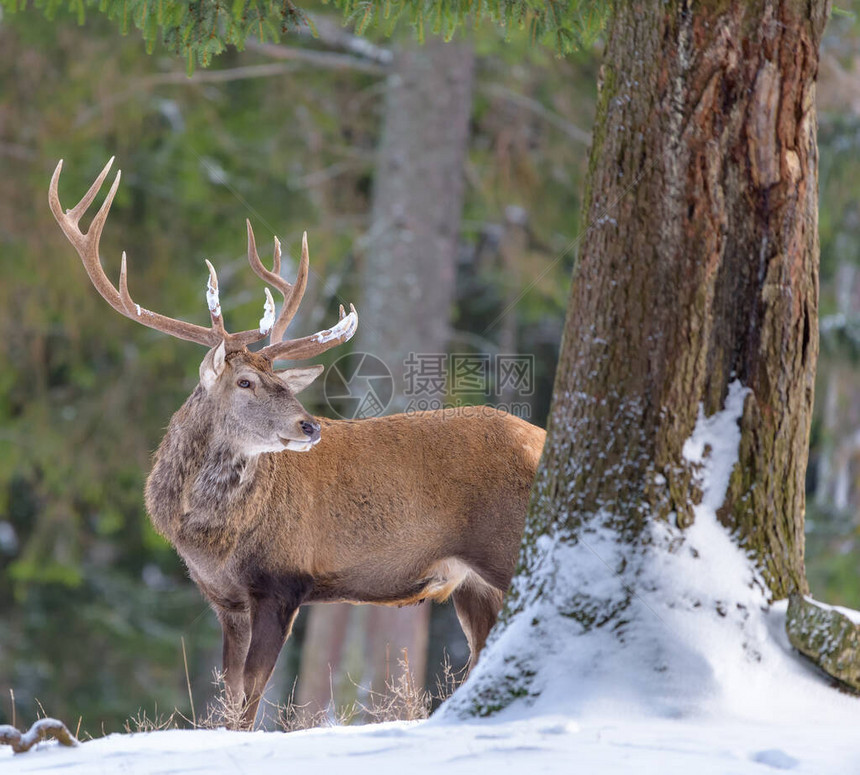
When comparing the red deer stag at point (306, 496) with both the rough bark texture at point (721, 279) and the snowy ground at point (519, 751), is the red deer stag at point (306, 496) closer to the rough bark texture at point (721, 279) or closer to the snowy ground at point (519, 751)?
the rough bark texture at point (721, 279)

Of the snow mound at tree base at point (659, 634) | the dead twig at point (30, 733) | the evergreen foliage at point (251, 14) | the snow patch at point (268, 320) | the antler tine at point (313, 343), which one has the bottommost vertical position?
the dead twig at point (30, 733)

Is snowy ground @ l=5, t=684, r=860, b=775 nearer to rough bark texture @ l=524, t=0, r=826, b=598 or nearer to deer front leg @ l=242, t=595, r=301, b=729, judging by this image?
rough bark texture @ l=524, t=0, r=826, b=598

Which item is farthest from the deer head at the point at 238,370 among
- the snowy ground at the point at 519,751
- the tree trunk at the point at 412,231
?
the tree trunk at the point at 412,231

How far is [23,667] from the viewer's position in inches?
698

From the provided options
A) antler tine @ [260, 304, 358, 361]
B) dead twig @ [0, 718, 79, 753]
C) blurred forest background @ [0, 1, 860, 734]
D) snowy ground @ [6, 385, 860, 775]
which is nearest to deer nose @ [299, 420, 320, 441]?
antler tine @ [260, 304, 358, 361]

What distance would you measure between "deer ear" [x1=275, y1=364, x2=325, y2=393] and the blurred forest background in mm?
5044

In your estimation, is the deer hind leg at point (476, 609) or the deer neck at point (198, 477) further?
the deer hind leg at point (476, 609)

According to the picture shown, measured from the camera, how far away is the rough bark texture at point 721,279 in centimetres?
433

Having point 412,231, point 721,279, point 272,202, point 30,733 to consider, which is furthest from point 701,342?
point 272,202

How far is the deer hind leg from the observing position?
22.0ft

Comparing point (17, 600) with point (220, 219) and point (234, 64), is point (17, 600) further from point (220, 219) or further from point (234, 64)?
point (234, 64)

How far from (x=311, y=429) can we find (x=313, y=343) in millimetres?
783

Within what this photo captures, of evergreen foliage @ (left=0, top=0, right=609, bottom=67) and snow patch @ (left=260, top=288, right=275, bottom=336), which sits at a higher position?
evergreen foliage @ (left=0, top=0, right=609, bottom=67)

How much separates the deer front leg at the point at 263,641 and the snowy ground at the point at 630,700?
5.05 feet
